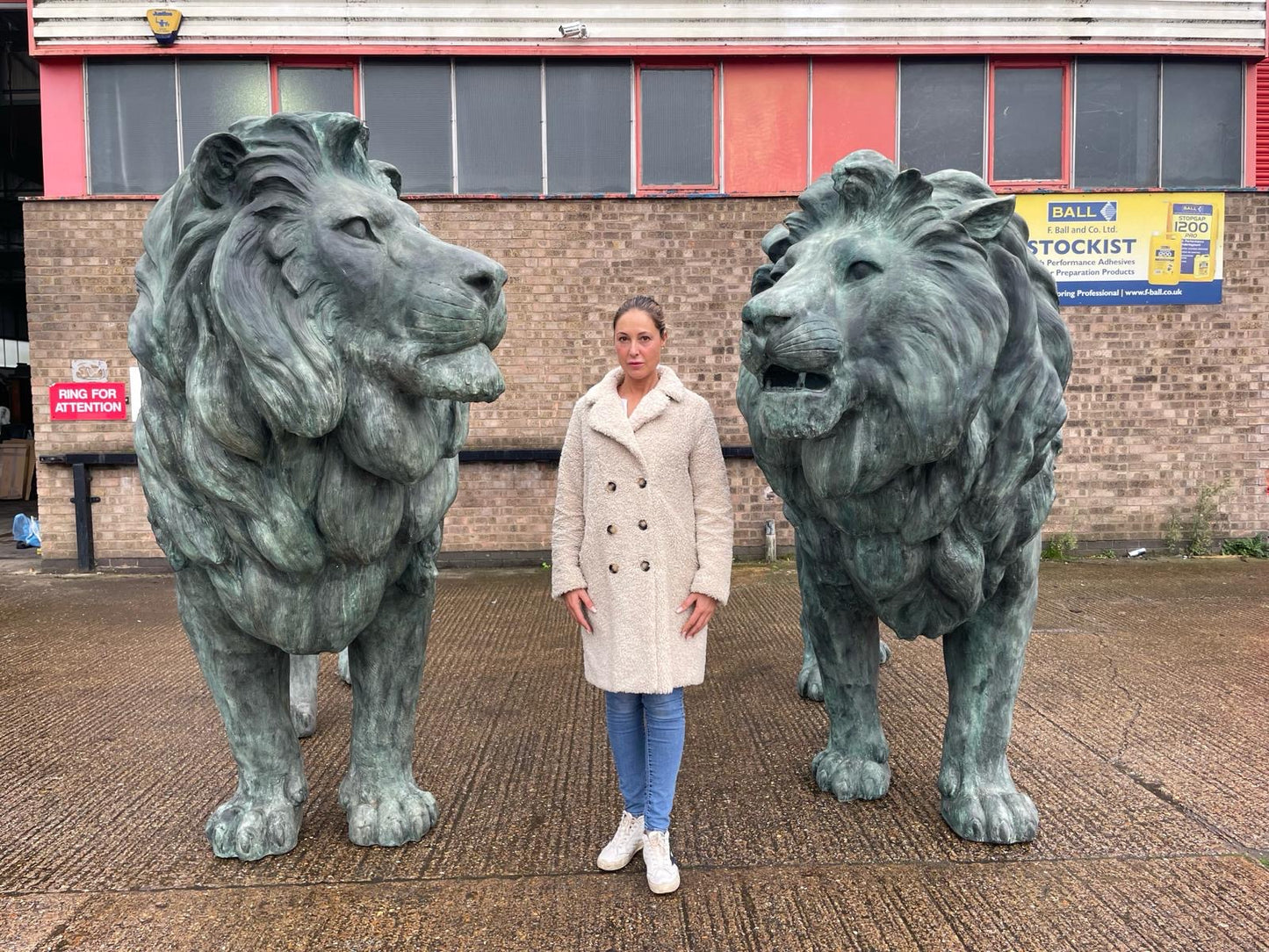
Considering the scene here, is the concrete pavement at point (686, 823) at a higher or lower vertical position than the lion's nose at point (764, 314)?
lower

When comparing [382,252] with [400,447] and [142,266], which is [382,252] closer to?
[400,447]

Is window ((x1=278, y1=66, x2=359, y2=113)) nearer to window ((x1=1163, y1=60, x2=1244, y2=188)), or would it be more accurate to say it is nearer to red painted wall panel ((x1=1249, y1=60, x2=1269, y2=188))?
window ((x1=1163, y1=60, x2=1244, y2=188))

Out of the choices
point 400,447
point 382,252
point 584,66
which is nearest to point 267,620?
point 400,447

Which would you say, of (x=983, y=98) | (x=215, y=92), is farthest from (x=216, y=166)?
(x=983, y=98)

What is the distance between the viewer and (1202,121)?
7961 millimetres

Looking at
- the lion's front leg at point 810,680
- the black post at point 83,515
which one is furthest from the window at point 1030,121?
the black post at point 83,515

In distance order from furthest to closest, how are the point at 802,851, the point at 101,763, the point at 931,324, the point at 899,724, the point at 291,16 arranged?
the point at 291,16 < the point at 899,724 < the point at 101,763 < the point at 802,851 < the point at 931,324

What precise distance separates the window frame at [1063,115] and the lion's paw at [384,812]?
25.1ft

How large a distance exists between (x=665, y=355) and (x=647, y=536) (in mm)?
5471

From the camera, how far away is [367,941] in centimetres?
221

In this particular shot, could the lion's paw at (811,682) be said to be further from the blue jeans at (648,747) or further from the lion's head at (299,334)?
the lion's head at (299,334)

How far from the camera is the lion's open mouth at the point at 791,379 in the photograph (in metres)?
2.19

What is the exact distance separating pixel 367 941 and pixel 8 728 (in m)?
2.73

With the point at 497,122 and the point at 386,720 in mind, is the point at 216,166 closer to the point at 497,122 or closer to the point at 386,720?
the point at 386,720
